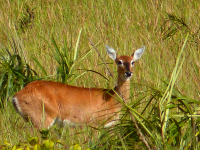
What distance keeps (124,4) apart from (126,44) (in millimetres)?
1964

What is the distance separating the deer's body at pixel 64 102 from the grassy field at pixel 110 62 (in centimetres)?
17

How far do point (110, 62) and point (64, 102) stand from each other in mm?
1608

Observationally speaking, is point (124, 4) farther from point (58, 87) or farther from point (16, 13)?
A: point (58, 87)

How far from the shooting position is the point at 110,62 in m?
6.43

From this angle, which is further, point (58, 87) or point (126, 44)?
point (126, 44)

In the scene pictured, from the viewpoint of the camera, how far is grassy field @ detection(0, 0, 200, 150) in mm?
3164

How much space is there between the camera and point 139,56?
5.68 metres

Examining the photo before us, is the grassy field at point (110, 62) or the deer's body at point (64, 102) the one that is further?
the deer's body at point (64, 102)

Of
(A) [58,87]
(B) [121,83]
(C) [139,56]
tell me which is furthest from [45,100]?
(C) [139,56]

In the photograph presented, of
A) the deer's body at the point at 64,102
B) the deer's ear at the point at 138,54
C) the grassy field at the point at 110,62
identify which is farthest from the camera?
the deer's ear at the point at 138,54

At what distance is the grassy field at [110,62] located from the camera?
10.4ft

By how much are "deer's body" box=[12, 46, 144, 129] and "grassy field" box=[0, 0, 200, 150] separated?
0.17 meters

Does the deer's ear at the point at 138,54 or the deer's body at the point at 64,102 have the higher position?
the deer's ear at the point at 138,54

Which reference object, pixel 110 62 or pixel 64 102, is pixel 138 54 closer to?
pixel 110 62
